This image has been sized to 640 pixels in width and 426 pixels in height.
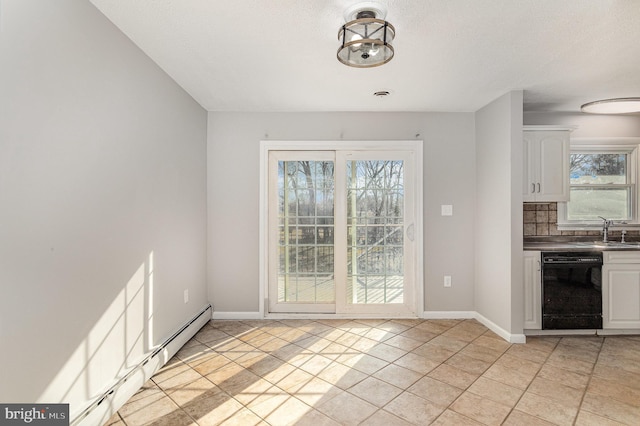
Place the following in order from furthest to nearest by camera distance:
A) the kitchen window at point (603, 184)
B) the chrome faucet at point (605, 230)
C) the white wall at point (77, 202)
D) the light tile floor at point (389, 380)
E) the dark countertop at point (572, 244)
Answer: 1. the kitchen window at point (603, 184)
2. the chrome faucet at point (605, 230)
3. the dark countertop at point (572, 244)
4. the light tile floor at point (389, 380)
5. the white wall at point (77, 202)

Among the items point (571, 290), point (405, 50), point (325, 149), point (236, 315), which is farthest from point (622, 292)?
point (236, 315)

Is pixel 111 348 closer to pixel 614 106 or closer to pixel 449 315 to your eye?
pixel 449 315

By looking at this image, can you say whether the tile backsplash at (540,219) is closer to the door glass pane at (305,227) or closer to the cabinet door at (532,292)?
the cabinet door at (532,292)

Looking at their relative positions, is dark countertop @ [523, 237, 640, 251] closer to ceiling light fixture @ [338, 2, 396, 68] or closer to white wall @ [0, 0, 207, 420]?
ceiling light fixture @ [338, 2, 396, 68]

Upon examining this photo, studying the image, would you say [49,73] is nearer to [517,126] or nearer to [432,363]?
[432,363]

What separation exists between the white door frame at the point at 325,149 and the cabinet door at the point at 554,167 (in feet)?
4.11

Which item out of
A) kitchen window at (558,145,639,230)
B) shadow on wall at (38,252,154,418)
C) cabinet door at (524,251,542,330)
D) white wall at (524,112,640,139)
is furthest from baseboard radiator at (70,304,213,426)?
kitchen window at (558,145,639,230)

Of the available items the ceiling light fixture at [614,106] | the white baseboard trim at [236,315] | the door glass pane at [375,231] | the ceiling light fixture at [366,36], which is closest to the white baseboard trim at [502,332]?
the door glass pane at [375,231]

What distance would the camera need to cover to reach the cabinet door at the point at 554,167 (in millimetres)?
3447

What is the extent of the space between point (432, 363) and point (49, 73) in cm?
318

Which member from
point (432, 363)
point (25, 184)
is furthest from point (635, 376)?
point (25, 184)

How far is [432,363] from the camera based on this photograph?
2.70 metres

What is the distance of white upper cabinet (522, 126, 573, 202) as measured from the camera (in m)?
3.44

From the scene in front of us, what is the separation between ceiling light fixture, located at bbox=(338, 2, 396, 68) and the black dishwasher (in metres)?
2.65
